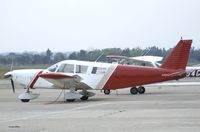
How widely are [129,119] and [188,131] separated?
3.02 m

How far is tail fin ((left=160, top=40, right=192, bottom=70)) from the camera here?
27.2 metres

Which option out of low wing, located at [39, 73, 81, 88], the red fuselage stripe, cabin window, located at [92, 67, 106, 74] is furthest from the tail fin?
low wing, located at [39, 73, 81, 88]

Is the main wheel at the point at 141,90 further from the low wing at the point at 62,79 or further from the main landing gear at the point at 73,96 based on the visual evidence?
the low wing at the point at 62,79

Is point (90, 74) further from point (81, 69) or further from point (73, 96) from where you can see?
point (73, 96)

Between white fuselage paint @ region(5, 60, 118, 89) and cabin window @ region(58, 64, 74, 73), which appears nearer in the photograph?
cabin window @ region(58, 64, 74, 73)

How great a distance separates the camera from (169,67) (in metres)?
27.1

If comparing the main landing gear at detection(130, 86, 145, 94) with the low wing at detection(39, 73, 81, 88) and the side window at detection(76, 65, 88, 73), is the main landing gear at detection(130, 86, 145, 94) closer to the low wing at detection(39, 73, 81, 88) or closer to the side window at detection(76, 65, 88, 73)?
the side window at detection(76, 65, 88, 73)

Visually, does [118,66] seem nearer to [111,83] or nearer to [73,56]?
[111,83]

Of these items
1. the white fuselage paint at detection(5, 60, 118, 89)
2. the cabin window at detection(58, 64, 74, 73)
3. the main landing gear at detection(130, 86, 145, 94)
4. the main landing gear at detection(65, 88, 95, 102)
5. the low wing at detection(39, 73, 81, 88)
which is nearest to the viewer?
the low wing at detection(39, 73, 81, 88)

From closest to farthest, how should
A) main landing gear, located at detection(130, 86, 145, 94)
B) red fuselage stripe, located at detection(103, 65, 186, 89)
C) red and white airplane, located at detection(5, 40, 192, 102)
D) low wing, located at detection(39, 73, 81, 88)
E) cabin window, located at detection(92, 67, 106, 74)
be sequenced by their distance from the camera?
low wing, located at detection(39, 73, 81, 88)
red and white airplane, located at detection(5, 40, 192, 102)
cabin window, located at detection(92, 67, 106, 74)
red fuselage stripe, located at detection(103, 65, 186, 89)
main landing gear, located at detection(130, 86, 145, 94)

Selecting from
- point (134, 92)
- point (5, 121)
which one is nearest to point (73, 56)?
point (134, 92)

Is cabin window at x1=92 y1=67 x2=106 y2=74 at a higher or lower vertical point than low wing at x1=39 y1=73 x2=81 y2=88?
higher

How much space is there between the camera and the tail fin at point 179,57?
89.4ft

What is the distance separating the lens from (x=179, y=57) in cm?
2741
